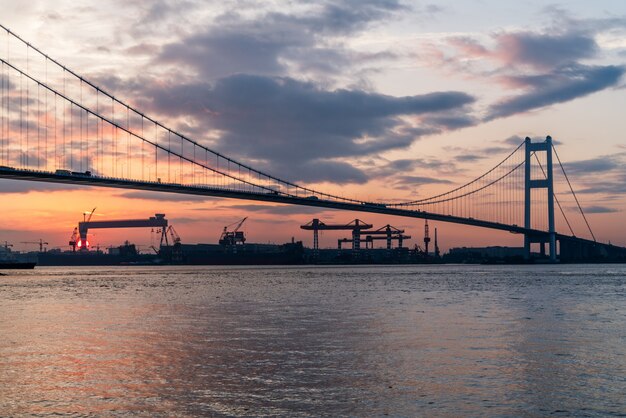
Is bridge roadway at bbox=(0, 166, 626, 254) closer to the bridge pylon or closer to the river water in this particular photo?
the bridge pylon

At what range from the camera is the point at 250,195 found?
81.3 metres

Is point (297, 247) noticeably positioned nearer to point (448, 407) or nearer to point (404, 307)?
point (404, 307)

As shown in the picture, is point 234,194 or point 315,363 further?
point 234,194

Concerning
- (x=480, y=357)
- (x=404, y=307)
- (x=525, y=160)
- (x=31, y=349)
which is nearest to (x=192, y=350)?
(x=31, y=349)

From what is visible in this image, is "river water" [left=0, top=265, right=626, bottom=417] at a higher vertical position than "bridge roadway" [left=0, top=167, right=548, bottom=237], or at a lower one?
lower

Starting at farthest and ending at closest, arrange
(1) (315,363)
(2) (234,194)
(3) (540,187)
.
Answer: (3) (540,187), (2) (234,194), (1) (315,363)

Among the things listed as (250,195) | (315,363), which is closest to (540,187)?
(250,195)

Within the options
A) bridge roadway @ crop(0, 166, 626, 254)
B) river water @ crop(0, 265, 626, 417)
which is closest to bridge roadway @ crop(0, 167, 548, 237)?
bridge roadway @ crop(0, 166, 626, 254)

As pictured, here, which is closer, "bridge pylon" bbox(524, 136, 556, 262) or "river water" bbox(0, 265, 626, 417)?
"river water" bbox(0, 265, 626, 417)

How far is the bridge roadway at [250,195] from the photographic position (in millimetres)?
62250

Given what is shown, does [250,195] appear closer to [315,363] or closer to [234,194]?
[234,194]

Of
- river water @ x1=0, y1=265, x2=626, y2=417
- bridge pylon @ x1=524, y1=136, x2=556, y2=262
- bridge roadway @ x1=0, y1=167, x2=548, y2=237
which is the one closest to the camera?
river water @ x1=0, y1=265, x2=626, y2=417

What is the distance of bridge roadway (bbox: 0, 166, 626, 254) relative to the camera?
204ft

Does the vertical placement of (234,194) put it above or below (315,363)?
above
